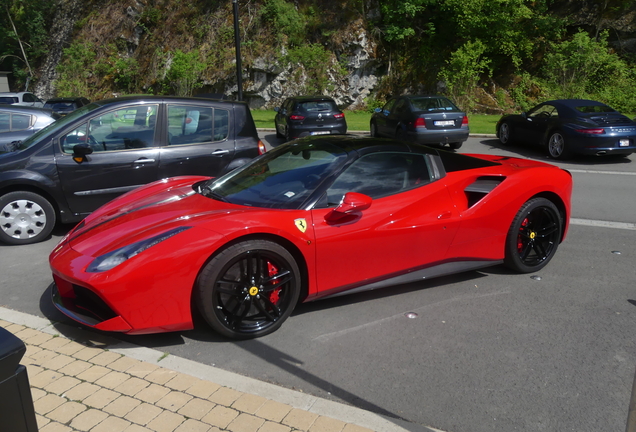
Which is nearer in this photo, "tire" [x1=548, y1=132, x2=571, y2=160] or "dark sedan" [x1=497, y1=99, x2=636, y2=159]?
"dark sedan" [x1=497, y1=99, x2=636, y2=159]

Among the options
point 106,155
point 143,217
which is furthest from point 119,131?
point 143,217

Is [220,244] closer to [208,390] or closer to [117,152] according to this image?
[208,390]

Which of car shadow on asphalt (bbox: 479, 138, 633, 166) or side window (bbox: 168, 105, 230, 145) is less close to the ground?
side window (bbox: 168, 105, 230, 145)

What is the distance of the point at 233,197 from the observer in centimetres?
457

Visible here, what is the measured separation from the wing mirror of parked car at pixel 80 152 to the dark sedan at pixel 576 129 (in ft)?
34.4

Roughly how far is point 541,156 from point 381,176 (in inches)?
416

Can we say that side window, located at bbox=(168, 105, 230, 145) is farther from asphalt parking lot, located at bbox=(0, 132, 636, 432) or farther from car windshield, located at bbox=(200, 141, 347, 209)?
asphalt parking lot, located at bbox=(0, 132, 636, 432)

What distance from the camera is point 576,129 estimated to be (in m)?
12.5

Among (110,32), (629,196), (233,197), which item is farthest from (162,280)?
(110,32)

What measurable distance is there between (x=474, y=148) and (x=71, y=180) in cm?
1138

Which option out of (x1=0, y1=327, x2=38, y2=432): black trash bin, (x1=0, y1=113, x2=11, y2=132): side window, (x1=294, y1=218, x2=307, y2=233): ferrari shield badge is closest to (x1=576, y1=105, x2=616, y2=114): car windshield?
(x1=294, y1=218, x2=307, y2=233): ferrari shield badge

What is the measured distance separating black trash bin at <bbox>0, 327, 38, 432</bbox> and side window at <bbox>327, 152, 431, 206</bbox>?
2797 millimetres

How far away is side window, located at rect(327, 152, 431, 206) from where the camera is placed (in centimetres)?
448

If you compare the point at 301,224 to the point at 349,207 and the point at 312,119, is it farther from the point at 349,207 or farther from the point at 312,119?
the point at 312,119
